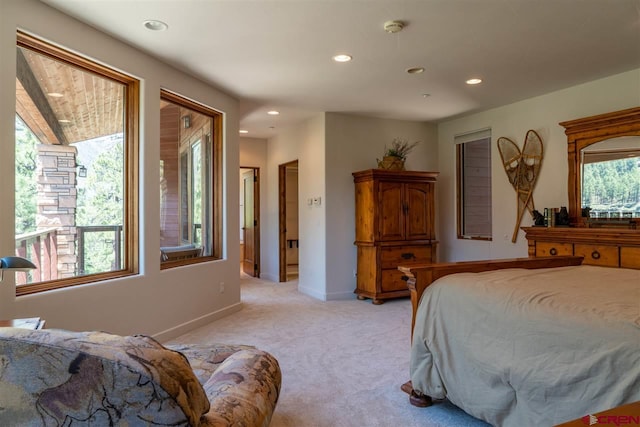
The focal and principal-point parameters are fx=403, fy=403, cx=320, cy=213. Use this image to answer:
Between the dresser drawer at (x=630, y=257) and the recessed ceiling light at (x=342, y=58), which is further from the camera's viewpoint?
the recessed ceiling light at (x=342, y=58)

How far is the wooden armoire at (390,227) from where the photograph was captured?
5203 millimetres

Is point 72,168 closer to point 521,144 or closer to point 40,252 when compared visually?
point 40,252

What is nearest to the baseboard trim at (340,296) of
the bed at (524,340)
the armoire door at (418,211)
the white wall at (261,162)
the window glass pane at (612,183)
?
the armoire door at (418,211)

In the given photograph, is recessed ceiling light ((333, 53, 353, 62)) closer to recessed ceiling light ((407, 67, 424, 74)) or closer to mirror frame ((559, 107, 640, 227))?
recessed ceiling light ((407, 67, 424, 74))

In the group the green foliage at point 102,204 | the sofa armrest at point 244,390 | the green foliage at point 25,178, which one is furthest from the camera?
the green foliage at point 102,204

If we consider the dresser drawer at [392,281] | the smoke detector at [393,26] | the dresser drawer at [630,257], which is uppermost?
the smoke detector at [393,26]

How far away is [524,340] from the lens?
70.2 inches

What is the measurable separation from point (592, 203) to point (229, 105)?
13.1ft

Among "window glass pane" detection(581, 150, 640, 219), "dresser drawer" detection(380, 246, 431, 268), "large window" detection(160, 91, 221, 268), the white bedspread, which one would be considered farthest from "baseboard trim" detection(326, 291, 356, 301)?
the white bedspread

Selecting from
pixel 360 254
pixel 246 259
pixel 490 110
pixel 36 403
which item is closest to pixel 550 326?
A: pixel 36 403

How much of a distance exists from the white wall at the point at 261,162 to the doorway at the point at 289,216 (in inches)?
17.3

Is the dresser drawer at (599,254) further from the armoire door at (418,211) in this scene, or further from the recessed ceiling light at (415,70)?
the recessed ceiling light at (415,70)

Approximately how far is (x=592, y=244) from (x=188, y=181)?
12.8 ft

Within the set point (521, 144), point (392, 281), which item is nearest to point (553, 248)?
point (521, 144)
